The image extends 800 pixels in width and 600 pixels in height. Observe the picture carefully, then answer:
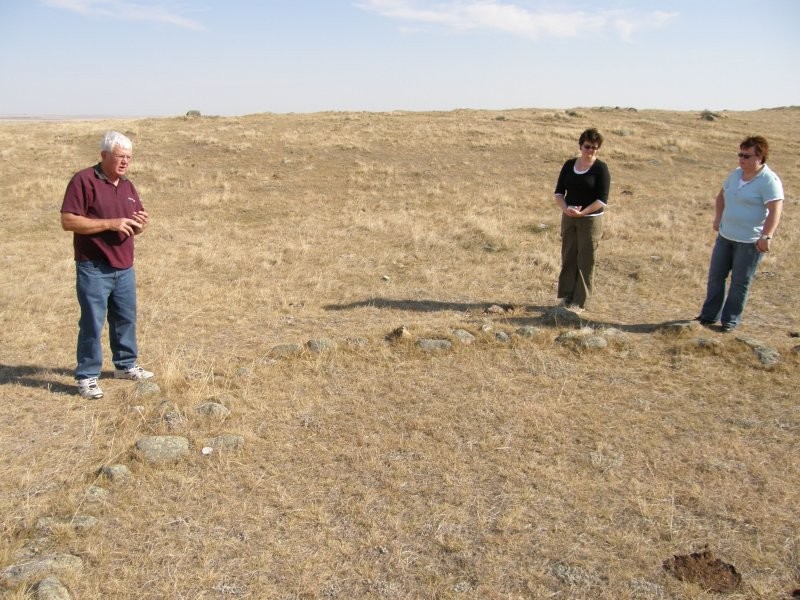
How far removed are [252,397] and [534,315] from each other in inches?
138

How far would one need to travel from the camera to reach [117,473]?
3789 millimetres

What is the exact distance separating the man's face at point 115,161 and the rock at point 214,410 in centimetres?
188

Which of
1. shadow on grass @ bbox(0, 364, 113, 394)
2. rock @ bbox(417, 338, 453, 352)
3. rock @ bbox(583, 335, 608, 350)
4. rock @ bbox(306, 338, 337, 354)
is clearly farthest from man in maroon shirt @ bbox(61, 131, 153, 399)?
rock @ bbox(583, 335, 608, 350)

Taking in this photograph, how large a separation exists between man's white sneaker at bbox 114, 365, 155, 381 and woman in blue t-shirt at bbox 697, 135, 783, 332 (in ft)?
18.6

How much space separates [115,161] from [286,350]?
7.10ft

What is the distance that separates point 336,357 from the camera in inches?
225

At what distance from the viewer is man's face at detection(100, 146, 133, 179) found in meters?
4.62

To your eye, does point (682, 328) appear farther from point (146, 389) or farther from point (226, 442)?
point (146, 389)

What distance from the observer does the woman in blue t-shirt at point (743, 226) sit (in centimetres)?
606

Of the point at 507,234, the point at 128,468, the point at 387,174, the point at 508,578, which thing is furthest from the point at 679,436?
the point at 387,174

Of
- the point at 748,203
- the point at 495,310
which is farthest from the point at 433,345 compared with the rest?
the point at 748,203

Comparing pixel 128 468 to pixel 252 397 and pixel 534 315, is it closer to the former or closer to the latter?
pixel 252 397

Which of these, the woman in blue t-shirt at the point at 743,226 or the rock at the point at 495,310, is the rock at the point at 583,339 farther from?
the woman in blue t-shirt at the point at 743,226

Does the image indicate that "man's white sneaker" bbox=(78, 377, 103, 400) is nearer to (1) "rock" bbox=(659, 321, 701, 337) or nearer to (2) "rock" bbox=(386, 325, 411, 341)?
(2) "rock" bbox=(386, 325, 411, 341)
